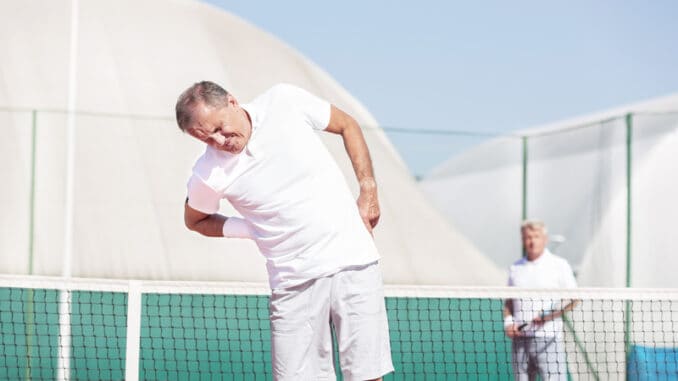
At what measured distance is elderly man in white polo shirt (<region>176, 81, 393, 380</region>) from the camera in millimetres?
3203

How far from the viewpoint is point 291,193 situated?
3.21 meters

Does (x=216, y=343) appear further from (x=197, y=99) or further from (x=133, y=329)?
(x=197, y=99)

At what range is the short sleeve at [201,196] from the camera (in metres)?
3.32

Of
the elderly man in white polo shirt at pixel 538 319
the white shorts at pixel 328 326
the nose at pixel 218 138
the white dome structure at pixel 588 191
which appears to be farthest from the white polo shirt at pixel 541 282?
the nose at pixel 218 138

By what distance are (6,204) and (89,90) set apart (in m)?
2.98

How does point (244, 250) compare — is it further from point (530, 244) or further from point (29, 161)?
point (530, 244)

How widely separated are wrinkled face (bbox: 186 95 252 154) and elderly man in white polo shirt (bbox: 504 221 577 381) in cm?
343

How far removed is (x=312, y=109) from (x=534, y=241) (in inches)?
147

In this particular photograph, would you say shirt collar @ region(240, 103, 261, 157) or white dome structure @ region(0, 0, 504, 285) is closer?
shirt collar @ region(240, 103, 261, 157)

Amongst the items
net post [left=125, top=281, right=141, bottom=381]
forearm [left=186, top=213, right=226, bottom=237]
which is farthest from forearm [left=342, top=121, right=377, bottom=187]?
net post [left=125, top=281, right=141, bottom=381]

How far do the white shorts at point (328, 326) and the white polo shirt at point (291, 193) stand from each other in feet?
0.16

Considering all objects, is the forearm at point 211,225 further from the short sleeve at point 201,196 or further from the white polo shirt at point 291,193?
the white polo shirt at point 291,193

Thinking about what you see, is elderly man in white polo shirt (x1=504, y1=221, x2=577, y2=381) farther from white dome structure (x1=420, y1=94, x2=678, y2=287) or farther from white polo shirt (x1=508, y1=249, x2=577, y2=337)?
white dome structure (x1=420, y1=94, x2=678, y2=287)

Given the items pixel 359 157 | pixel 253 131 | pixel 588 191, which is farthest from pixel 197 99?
pixel 588 191
